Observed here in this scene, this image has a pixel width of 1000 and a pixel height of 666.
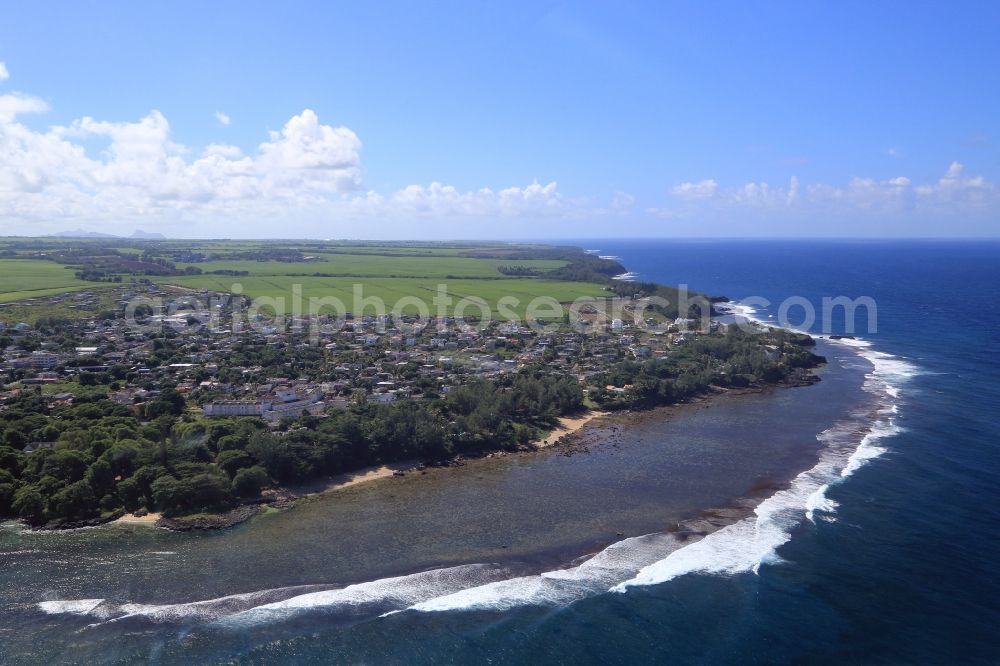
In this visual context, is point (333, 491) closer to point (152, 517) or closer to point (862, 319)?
point (152, 517)

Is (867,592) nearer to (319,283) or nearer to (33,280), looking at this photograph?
(319,283)

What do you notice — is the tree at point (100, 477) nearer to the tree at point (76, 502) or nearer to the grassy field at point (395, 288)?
the tree at point (76, 502)

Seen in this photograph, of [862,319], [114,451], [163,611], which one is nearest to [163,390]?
[114,451]

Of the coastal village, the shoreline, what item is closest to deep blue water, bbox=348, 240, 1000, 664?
the shoreline

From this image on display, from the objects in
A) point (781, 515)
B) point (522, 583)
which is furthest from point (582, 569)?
point (781, 515)

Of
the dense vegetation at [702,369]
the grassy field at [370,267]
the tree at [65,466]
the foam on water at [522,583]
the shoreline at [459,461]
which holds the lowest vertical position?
the foam on water at [522,583]

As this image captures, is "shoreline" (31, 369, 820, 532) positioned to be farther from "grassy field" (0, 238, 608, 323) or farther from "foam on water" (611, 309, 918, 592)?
"grassy field" (0, 238, 608, 323)

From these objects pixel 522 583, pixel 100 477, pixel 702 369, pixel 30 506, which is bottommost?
pixel 522 583

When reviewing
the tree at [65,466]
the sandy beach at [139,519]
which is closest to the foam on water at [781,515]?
the sandy beach at [139,519]
